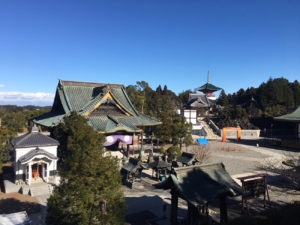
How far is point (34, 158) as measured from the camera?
51.9ft

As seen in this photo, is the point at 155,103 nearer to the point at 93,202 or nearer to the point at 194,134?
the point at 194,134

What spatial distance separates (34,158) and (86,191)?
35.2 ft

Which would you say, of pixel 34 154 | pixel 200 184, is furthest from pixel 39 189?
pixel 200 184

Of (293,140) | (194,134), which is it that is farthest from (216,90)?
(293,140)

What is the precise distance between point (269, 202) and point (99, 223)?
1048cm

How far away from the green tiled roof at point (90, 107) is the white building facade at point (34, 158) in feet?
13.3

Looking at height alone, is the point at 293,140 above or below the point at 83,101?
below

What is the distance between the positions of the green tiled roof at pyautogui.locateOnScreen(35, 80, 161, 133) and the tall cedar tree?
12.8m

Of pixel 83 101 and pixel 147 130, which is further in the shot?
pixel 147 130

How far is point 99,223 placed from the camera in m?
7.39

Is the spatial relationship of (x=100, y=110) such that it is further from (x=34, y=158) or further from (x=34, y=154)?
(x=34, y=154)

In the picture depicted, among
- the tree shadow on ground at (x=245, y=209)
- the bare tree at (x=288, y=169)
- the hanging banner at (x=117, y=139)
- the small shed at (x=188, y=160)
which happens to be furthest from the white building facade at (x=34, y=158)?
the bare tree at (x=288, y=169)

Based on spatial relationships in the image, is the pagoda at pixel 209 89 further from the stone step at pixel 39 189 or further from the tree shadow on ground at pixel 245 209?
the stone step at pixel 39 189

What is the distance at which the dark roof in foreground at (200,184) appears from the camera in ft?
28.1
